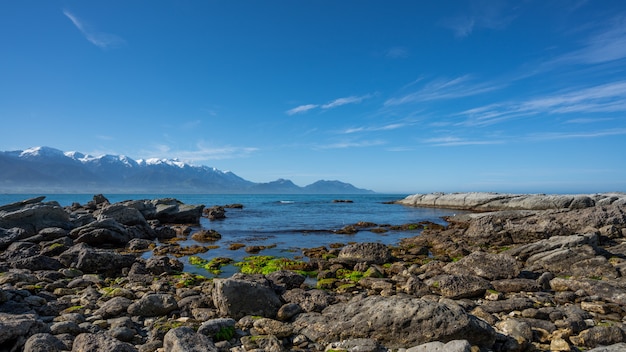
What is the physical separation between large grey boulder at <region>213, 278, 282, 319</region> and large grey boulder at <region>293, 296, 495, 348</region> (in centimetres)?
167

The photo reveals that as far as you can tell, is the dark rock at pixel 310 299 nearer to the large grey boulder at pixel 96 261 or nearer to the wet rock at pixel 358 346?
the wet rock at pixel 358 346

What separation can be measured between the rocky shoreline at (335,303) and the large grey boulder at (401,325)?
0.08 ft

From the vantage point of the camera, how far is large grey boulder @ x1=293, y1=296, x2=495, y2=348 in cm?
761

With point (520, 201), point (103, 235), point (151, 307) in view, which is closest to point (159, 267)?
point (151, 307)

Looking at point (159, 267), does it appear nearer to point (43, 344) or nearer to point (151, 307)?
point (151, 307)

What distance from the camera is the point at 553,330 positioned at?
339 inches

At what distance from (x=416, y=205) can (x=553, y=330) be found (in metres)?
88.3

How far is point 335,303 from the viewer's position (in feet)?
35.8

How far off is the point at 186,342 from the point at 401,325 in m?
4.71

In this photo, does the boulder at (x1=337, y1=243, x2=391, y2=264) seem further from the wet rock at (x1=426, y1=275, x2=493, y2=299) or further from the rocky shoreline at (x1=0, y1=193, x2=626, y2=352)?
the wet rock at (x1=426, y1=275, x2=493, y2=299)

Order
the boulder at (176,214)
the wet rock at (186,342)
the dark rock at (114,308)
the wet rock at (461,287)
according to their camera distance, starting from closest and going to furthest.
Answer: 1. the wet rock at (186,342)
2. the dark rock at (114,308)
3. the wet rock at (461,287)
4. the boulder at (176,214)

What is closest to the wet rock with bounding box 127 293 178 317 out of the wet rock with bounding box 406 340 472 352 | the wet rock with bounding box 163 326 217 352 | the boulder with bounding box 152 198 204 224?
the wet rock with bounding box 163 326 217 352

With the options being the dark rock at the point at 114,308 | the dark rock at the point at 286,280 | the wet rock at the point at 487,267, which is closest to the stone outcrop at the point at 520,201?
the wet rock at the point at 487,267

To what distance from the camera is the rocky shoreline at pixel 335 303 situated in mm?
7676
